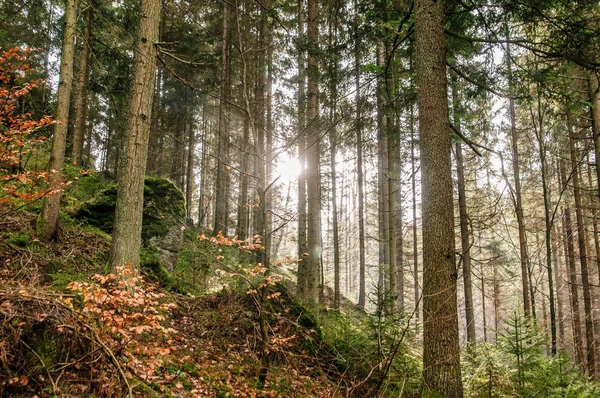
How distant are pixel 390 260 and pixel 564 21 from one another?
765 centimetres

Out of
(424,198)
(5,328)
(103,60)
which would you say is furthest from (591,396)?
(103,60)

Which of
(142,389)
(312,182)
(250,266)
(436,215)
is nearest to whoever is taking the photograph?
(142,389)

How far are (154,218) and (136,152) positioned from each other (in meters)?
3.74

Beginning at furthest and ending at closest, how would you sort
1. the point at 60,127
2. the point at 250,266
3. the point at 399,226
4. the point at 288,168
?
the point at 399,226
the point at 250,266
the point at 60,127
the point at 288,168

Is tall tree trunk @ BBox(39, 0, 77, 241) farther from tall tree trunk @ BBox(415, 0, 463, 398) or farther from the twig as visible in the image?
tall tree trunk @ BBox(415, 0, 463, 398)

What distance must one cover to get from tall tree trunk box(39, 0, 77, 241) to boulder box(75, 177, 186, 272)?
154cm

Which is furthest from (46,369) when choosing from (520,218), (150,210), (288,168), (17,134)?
(520,218)

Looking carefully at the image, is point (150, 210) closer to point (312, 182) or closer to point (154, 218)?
point (154, 218)

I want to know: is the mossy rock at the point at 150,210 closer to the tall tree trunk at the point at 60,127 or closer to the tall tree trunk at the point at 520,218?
the tall tree trunk at the point at 60,127

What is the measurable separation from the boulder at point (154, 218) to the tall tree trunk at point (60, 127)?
154cm

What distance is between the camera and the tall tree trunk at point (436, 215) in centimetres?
430

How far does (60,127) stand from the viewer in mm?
6391

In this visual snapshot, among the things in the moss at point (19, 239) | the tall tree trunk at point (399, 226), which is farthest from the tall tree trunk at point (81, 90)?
the tall tree trunk at point (399, 226)

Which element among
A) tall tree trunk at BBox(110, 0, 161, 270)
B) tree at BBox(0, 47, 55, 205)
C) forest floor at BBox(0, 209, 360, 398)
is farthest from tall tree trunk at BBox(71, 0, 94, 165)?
tall tree trunk at BBox(110, 0, 161, 270)
